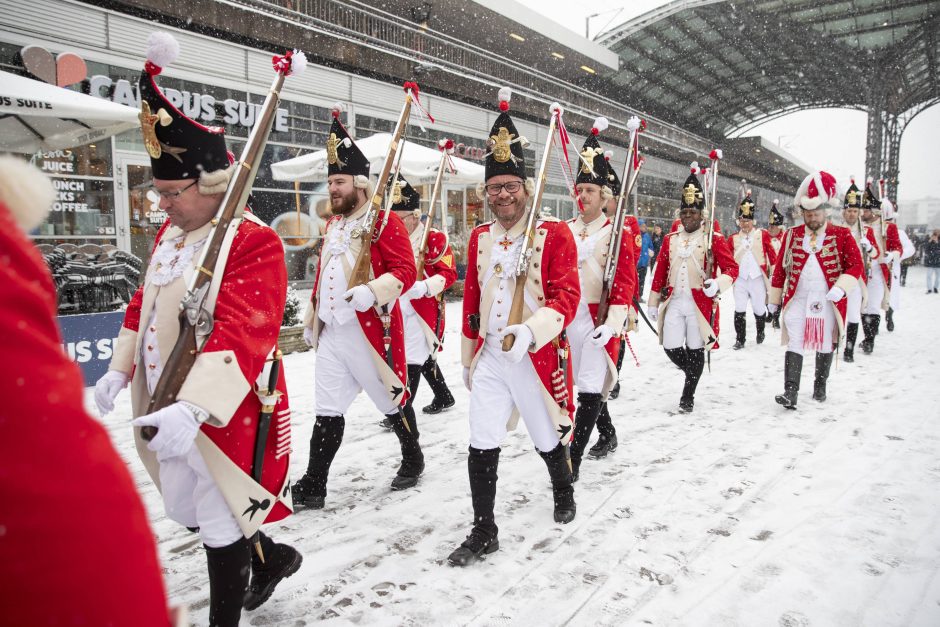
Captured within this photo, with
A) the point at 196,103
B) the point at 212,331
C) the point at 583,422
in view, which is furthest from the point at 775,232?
the point at 212,331

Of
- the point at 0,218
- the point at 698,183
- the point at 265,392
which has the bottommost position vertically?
the point at 265,392

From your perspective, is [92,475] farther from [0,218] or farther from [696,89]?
[696,89]

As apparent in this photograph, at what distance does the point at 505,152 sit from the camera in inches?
130

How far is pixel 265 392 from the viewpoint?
7.74ft

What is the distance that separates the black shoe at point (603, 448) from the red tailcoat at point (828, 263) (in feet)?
8.99

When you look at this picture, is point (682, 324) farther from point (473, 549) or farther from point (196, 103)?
point (196, 103)

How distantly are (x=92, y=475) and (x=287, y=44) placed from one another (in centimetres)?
1392

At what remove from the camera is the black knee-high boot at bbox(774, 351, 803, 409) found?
5.99 metres

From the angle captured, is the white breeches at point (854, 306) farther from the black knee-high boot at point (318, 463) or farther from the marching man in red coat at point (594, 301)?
the black knee-high boot at point (318, 463)

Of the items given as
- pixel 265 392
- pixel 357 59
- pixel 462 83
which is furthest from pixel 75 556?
pixel 462 83

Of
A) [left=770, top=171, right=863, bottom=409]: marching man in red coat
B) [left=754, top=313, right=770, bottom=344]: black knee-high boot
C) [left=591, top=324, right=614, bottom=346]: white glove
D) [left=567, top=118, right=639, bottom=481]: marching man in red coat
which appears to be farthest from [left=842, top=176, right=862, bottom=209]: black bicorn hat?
[left=591, top=324, right=614, bottom=346]: white glove

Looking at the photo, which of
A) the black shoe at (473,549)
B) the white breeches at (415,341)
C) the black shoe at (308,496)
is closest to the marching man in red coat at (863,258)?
the white breeches at (415,341)

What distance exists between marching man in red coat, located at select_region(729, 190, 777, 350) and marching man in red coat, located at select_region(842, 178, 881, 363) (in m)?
1.40

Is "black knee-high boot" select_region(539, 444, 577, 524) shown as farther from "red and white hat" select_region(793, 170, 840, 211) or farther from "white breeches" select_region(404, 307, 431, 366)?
"red and white hat" select_region(793, 170, 840, 211)
